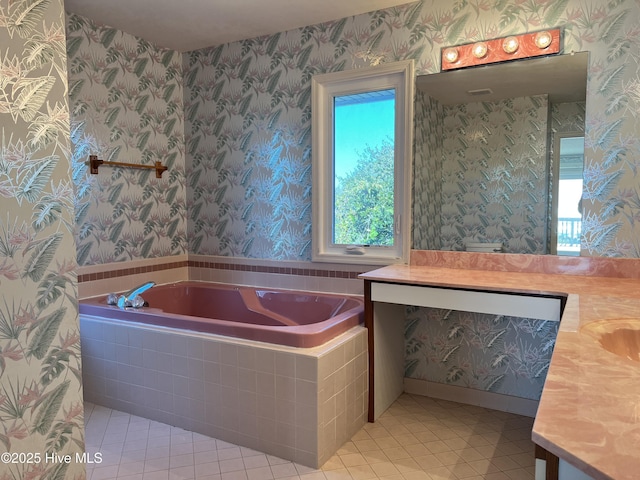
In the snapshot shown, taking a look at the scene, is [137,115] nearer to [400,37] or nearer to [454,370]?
[400,37]

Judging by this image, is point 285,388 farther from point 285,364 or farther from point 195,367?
point 195,367

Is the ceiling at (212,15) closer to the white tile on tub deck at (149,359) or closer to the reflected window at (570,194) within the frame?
the reflected window at (570,194)

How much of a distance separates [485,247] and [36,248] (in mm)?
2211

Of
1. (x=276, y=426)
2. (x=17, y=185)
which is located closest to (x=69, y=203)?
(x=17, y=185)

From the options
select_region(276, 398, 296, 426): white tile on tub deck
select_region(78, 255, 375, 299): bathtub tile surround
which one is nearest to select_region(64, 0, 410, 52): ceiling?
select_region(78, 255, 375, 299): bathtub tile surround

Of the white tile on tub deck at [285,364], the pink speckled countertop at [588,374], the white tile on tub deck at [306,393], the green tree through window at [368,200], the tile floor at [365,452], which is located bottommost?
the tile floor at [365,452]

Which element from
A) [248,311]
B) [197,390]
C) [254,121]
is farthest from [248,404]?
[254,121]

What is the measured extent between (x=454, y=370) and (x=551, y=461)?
180 cm

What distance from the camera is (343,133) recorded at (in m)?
3.12

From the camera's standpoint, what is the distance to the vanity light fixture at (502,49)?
95.2 inches

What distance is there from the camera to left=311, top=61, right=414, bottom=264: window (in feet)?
9.42

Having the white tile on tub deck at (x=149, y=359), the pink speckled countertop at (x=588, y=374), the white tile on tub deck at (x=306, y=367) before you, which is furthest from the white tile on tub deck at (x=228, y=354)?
the pink speckled countertop at (x=588, y=374)

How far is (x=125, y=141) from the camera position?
327cm

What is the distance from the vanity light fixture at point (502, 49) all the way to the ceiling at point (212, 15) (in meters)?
0.49
